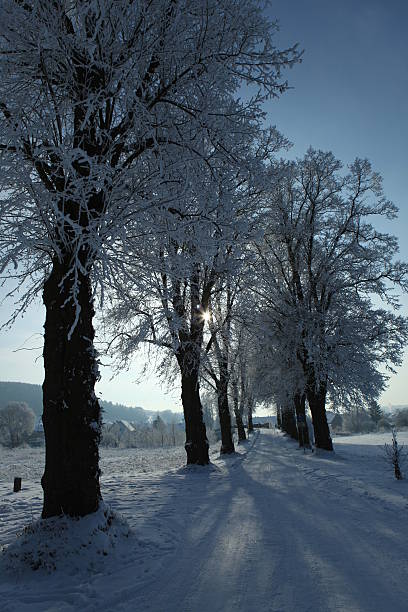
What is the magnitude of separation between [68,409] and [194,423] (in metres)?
8.39

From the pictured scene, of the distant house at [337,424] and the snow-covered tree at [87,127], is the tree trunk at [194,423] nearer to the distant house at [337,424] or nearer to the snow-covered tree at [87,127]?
the snow-covered tree at [87,127]

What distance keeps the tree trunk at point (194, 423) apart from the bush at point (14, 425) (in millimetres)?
68738

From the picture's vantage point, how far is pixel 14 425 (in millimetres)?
69625

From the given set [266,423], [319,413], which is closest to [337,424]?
[266,423]

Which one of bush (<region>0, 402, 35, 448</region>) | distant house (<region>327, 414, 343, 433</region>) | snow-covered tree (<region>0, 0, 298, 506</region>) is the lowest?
distant house (<region>327, 414, 343, 433</region>)

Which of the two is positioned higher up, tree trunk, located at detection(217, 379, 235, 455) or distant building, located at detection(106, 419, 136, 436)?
tree trunk, located at detection(217, 379, 235, 455)

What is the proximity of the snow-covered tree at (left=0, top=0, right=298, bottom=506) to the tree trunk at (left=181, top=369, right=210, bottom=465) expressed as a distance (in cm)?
769

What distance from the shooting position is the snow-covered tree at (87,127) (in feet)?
15.1

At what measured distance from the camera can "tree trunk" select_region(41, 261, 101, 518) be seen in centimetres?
494

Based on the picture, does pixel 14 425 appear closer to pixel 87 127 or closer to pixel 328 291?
pixel 328 291

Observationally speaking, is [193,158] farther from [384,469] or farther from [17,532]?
[384,469]

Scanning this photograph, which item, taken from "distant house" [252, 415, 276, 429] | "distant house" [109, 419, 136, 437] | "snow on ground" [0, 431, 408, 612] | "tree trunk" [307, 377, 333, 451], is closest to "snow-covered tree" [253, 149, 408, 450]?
"tree trunk" [307, 377, 333, 451]

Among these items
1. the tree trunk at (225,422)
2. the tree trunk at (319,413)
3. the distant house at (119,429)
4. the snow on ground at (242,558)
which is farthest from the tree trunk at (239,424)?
the distant house at (119,429)

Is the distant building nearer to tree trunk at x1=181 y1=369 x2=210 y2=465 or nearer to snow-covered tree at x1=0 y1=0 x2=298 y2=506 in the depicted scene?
tree trunk at x1=181 y1=369 x2=210 y2=465
